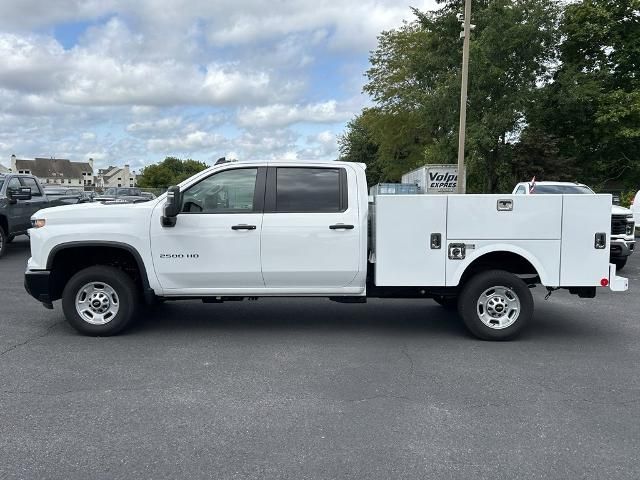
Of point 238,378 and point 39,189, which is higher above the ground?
point 39,189

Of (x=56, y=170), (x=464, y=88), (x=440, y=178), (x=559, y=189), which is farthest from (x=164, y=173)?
(x=559, y=189)

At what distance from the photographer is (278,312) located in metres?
7.71

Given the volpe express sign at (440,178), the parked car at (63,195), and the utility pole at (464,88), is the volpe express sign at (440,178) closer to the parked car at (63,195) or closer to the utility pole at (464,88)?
the utility pole at (464,88)

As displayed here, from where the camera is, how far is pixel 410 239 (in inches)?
241

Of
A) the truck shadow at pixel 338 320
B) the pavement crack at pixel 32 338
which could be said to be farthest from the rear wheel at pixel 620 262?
the pavement crack at pixel 32 338

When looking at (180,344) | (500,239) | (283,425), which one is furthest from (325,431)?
(500,239)

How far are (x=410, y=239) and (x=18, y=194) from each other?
1017 centimetres

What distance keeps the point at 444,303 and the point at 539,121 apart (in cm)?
2301

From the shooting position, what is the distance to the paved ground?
3.52m

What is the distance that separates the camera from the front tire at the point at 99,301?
6266 mm

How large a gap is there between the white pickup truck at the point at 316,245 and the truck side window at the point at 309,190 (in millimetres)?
12

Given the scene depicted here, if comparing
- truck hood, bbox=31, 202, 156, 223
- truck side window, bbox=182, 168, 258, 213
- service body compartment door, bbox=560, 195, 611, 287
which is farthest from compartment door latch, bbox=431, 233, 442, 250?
truck hood, bbox=31, 202, 156, 223

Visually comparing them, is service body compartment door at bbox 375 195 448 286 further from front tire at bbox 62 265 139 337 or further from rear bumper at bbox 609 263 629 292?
front tire at bbox 62 265 139 337

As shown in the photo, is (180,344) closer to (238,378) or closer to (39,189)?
(238,378)
